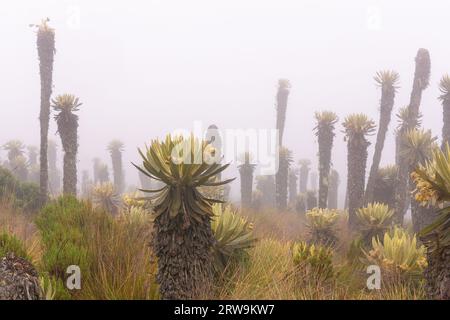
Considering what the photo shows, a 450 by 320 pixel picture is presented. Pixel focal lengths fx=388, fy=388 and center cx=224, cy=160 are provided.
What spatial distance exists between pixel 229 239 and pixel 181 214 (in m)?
1.34

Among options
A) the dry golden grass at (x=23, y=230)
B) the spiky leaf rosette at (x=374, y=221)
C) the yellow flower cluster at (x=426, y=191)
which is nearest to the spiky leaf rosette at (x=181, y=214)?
the dry golden grass at (x=23, y=230)

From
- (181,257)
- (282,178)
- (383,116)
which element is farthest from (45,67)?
(383,116)

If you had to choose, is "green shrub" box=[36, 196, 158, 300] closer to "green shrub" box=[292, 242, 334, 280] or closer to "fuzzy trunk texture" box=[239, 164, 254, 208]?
"green shrub" box=[292, 242, 334, 280]

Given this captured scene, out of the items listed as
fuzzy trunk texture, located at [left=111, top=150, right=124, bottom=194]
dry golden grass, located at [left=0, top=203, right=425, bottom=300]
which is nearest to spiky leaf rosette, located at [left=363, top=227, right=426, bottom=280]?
dry golden grass, located at [left=0, top=203, right=425, bottom=300]

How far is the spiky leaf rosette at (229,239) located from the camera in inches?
220

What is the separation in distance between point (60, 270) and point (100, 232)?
137 cm

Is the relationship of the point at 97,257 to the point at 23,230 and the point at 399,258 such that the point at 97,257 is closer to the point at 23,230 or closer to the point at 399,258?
the point at 23,230

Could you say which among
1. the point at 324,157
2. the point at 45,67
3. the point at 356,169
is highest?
the point at 45,67

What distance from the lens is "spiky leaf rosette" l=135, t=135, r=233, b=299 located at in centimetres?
464

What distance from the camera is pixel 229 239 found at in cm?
577

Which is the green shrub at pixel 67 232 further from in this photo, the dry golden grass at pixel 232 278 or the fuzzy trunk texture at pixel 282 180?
the fuzzy trunk texture at pixel 282 180

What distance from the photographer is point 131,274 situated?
16.2 ft
